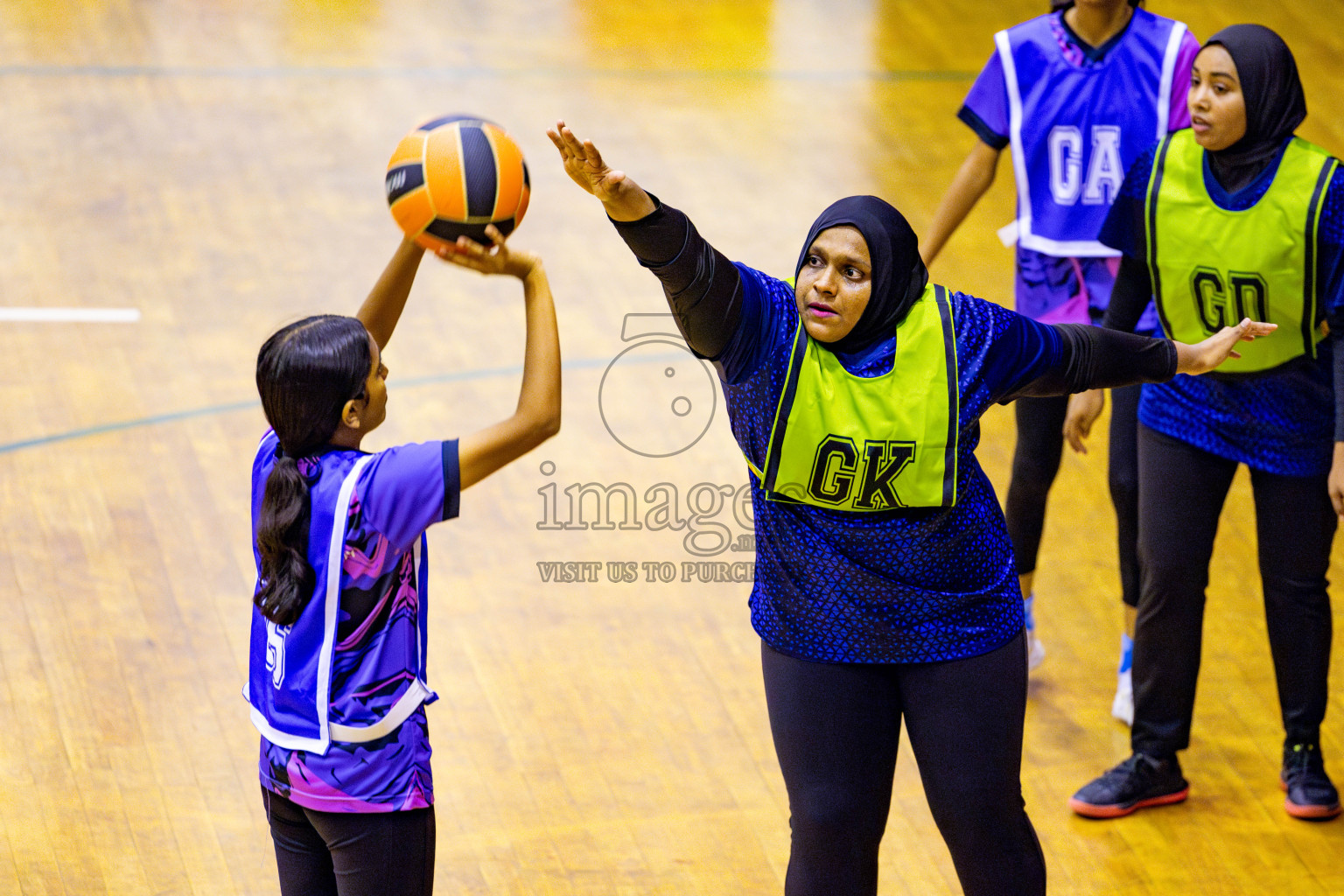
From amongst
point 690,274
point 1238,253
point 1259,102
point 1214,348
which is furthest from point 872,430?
point 1259,102

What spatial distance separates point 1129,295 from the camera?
3.76 meters

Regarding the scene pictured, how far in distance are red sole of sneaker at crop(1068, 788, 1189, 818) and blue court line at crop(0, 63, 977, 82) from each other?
580 centimetres

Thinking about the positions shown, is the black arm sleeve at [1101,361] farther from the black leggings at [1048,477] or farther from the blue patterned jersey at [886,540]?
the black leggings at [1048,477]

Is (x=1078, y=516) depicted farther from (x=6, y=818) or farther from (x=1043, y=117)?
(x=6, y=818)

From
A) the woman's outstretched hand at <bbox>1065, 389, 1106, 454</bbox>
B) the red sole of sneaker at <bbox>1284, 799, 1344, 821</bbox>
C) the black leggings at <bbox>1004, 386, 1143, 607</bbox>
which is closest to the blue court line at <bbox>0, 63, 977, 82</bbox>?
the black leggings at <bbox>1004, 386, 1143, 607</bbox>

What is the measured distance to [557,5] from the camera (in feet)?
32.7

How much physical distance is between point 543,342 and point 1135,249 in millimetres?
1723

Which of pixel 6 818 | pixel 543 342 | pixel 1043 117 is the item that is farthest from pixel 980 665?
pixel 6 818

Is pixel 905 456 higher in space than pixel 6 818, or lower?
higher

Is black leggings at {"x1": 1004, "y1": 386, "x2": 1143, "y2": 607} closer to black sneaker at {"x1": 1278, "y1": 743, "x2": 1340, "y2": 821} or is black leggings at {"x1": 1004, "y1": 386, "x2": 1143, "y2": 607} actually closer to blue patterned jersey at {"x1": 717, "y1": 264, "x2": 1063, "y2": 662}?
black sneaker at {"x1": 1278, "y1": 743, "x2": 1340, "y2": 821}

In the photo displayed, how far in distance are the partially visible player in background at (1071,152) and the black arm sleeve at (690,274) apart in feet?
5.15

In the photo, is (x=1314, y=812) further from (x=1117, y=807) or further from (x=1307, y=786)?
(x=1117, y=807)

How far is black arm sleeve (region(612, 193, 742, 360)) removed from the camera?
2594 mm

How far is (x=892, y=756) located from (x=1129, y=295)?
139 centimetres
